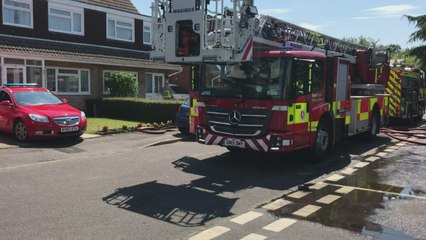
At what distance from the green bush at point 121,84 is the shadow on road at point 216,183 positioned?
1407 centimetres

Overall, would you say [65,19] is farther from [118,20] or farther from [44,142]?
[44,142]

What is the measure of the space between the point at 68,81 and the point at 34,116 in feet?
36.8

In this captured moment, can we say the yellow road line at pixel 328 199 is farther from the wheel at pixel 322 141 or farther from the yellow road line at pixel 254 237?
the wheel at pixel 322 141

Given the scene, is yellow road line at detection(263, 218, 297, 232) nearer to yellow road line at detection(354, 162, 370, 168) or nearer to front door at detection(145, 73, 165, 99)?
yellow road line at detection(354, 162, 370, 168)

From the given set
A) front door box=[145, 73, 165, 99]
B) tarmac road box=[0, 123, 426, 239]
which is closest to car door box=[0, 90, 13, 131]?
tarmac road box=[0, 123, 426, 239]

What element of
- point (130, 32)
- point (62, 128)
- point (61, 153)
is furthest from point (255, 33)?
point (130, 32)

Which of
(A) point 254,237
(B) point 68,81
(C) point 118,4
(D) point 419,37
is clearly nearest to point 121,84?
(B) point 68,81

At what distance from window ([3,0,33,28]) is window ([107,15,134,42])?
5.17 meters

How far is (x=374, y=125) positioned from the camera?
45.1 feet

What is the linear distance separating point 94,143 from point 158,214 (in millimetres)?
7430

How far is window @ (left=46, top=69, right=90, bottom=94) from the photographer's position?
22.3 metres

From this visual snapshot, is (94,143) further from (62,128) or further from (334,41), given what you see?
(334,41)

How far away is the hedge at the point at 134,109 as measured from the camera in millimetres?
17938

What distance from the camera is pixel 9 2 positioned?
21.1m
